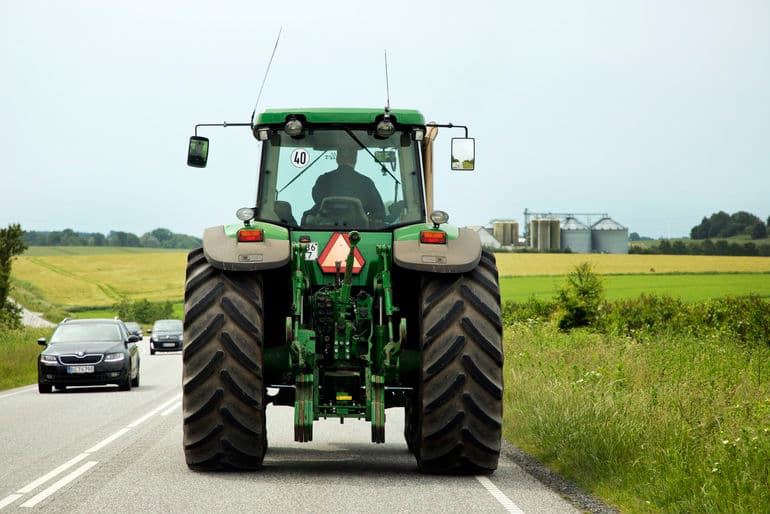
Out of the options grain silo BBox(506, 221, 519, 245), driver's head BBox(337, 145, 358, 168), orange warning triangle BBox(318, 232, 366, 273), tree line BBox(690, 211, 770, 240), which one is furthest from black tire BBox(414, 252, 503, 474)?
grain silo BBox(506, 221, 519, 245)

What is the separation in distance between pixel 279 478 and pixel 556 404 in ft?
11.8

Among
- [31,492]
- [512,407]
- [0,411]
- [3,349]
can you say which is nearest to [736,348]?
[512,407]

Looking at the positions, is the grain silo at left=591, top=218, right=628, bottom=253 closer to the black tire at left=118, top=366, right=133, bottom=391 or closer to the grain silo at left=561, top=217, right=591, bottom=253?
the grain silo at left=561, top=217, right=591, bottom=253

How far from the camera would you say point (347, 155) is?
11.1 metres

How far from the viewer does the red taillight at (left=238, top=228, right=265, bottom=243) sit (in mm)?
10203

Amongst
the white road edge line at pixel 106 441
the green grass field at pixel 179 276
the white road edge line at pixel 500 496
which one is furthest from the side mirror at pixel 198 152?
the green grass field at pixel 179 276

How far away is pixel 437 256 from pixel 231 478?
262cm

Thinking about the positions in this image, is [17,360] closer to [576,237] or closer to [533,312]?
[533,312]

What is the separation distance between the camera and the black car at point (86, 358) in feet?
75.6

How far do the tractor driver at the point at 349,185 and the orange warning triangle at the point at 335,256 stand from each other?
61 cm

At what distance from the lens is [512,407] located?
15141 mm

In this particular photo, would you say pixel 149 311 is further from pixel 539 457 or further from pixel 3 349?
pixel 539 457

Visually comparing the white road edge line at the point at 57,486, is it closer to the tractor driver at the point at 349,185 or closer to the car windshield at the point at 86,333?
the tractor driver at the point at 349,185

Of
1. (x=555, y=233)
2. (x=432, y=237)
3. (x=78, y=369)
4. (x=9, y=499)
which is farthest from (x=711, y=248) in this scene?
(x=9, y=499)
